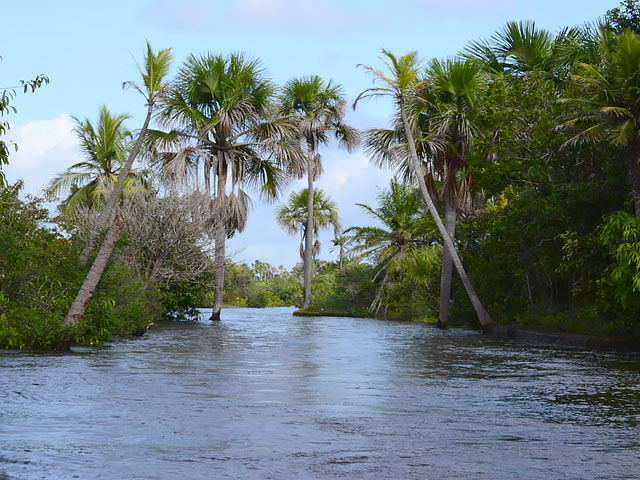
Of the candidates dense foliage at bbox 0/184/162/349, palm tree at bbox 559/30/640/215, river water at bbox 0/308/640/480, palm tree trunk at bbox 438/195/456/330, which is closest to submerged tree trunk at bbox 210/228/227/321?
palm tree trunk at bbox 438/195/456/330

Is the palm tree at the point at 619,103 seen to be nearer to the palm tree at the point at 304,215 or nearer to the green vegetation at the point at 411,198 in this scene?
the green vegetation at the point at 411,198

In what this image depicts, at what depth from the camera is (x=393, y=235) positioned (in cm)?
4159

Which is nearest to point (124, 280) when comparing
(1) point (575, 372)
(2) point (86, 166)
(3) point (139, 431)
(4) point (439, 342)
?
(4) point (439, 342)

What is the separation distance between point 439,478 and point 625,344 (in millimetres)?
15409

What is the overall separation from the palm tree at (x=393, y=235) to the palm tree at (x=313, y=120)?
7892mm

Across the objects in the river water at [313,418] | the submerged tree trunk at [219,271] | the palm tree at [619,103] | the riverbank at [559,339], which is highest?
the palm tree at [619,103]

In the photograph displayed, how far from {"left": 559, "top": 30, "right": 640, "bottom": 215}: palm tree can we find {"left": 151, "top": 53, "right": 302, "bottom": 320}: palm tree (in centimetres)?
2015

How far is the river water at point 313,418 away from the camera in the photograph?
226 inches

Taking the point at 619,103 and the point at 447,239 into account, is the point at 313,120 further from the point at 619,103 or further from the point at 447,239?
the point at 619,103

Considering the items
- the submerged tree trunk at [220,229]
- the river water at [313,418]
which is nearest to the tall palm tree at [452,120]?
the submerged tree trunk at [220,229]

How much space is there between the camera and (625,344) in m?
19.2

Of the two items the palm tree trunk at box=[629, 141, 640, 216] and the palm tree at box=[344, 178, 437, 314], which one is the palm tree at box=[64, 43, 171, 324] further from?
the palm tree at box=[344, 178, 437, 314]

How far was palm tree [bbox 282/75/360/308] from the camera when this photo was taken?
49594mm

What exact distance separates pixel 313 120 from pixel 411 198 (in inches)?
421
